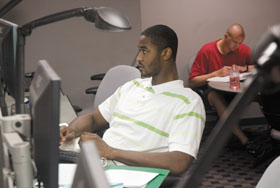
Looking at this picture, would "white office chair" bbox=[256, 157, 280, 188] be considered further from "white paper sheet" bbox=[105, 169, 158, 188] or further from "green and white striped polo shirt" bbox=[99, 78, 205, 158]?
"green and white striped polo shirt" bbox=[99, 78, 205, 158]

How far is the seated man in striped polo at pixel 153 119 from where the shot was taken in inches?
64.9

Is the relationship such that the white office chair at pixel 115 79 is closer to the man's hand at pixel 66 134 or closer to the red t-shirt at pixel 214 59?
the man's hand at pixel 66 134

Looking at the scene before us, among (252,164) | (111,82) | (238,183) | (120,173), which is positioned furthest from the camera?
(252,164)

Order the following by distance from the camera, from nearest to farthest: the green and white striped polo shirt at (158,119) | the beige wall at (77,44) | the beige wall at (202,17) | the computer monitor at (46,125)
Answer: the computer monitor at (46,125) → the green and white striped polo shirt at (158,119) → the beige wall at (77,44) → the beige wall at (202,17)

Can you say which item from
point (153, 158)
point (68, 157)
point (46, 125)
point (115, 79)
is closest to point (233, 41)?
point (115, 79)

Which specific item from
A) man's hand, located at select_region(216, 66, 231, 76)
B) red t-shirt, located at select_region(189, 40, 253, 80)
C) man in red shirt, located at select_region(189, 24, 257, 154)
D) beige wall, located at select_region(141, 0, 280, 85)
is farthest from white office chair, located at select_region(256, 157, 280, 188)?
beige wall, located at select_region(141, 0, 280, 85)

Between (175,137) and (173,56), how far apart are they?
1.58 ft

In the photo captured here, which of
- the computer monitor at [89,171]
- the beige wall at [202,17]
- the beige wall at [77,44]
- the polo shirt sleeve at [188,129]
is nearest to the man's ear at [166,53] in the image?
the polo shirt sleeve at [188,129]

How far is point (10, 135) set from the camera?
2.93 ft

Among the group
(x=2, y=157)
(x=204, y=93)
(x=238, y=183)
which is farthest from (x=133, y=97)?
(x=204, y=93)

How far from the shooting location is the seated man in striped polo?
64.9 inches

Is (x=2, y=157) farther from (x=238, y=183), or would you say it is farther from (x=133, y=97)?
(x=238, y=183)

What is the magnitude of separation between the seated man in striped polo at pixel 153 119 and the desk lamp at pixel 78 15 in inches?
19.3

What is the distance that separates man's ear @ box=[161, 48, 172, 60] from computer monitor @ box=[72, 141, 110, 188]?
1484 mm
